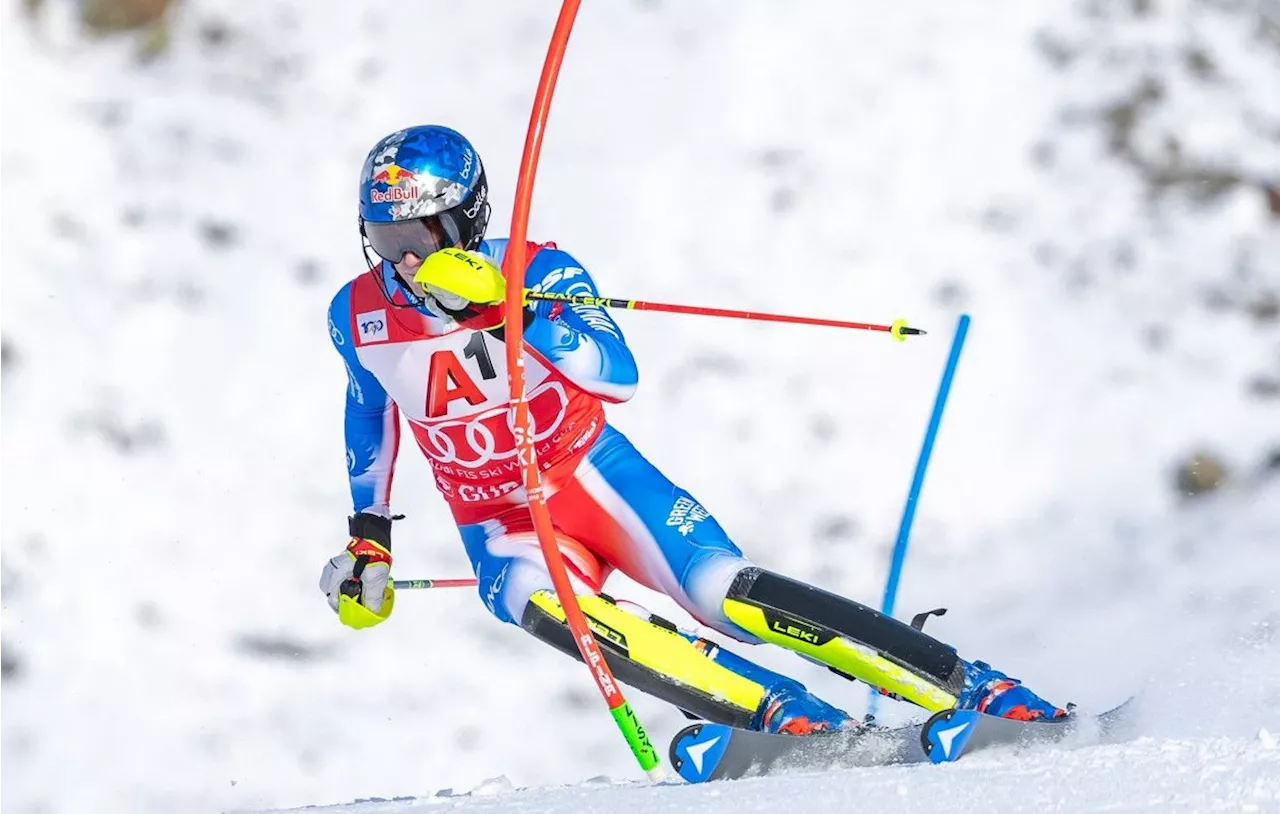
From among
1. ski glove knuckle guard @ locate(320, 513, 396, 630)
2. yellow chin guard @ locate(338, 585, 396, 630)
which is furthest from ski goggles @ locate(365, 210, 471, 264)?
yellow chin guard @ locate(338, 585, 396, 630)

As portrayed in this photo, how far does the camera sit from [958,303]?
7.99 m

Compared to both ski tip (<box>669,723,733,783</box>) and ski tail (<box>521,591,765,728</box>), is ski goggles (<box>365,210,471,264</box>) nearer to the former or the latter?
ski tail (<box>521,591,765,728</box>)

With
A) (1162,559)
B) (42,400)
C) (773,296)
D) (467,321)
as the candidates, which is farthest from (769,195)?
(467,321)

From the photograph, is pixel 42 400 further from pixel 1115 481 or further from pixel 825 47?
pixel 1115 481

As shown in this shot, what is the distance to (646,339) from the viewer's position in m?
7.82

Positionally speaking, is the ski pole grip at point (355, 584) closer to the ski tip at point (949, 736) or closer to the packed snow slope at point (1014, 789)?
the packed snow slope at point (1014, 789)

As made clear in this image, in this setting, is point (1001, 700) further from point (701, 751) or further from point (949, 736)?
point (701, 751)

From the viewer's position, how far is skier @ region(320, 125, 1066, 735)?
404cm

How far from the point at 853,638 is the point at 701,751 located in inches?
19.1

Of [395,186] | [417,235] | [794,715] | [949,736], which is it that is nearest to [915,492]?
[794,715]

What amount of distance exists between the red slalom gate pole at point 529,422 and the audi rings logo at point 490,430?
1.21 ft

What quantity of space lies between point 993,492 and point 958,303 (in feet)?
3.57

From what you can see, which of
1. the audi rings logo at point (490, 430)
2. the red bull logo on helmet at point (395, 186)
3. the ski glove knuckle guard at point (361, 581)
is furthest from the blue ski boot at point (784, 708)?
the red bull logo on helmet at point (395, 186)

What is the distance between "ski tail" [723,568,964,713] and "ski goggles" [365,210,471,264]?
1.18 metres
